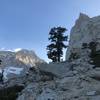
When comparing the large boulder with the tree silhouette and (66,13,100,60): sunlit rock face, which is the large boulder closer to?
the tree silhouette

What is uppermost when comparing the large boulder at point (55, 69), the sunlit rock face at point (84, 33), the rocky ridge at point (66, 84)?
the sunlit rock face at point (84, 33)

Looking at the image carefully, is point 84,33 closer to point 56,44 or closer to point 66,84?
point 56,44

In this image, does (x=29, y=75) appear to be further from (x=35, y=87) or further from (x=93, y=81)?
(x=93, y=81)

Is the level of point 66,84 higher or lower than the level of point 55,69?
lower

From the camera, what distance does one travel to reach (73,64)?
58.3m

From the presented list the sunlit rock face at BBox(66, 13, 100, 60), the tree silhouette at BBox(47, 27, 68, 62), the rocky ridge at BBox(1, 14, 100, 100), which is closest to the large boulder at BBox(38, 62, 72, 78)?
the rocky ridge at BBox(1, 14, 100, 100)

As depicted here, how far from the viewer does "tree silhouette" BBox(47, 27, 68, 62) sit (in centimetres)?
8119

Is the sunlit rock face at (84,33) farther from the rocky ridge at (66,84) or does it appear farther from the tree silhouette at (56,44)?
the rocky ridge at (66,84)

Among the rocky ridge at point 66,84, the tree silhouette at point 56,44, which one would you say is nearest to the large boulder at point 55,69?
the rocky ridge at point 66,84

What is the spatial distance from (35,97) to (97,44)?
44664mm

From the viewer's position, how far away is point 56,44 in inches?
3233

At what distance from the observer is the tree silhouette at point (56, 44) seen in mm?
81188

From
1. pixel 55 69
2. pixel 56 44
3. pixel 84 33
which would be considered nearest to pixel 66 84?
pixel 55 69

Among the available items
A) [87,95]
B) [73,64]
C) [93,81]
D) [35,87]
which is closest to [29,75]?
[73,64]
